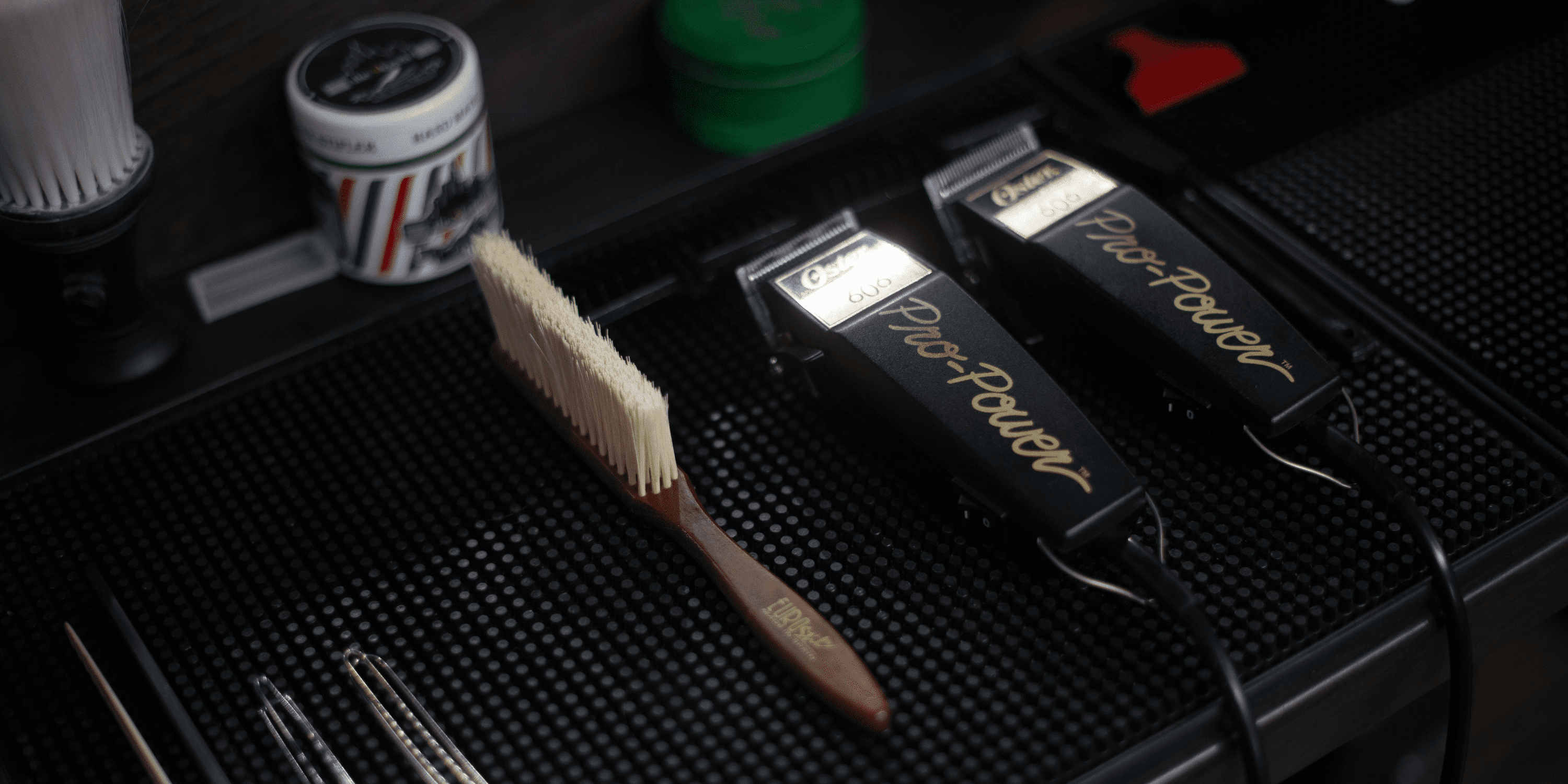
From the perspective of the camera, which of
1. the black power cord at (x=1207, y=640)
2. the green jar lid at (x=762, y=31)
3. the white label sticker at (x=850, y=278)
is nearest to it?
the black power cord at (x=1207, y=640)

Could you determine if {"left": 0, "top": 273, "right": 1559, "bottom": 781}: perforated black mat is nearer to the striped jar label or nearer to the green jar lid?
the striped jar label

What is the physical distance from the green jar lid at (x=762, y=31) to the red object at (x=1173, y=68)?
184 mm

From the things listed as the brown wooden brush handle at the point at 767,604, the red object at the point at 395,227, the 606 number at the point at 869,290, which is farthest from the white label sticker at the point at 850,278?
the red object at the point at 395,227

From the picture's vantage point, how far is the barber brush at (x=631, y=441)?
482 mm

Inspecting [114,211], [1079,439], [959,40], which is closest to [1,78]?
[114,211]

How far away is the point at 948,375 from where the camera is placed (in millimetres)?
538

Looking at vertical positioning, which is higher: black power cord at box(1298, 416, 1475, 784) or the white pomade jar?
the white pomade jar

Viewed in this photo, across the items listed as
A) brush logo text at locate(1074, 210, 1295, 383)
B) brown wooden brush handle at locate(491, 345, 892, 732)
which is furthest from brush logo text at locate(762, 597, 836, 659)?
brush logo text at locate(1074, 210, 1295, 383)

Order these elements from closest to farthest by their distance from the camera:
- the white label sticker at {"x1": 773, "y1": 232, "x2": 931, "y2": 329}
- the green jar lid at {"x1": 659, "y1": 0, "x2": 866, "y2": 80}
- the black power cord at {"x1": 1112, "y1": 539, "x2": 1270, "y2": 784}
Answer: the black power cord at {"x1": 1112, "y1": 539, "x2": 1270, "y2": 784}
the white label sticker at {"x1": 773, "y1": 232, "x2": 931, "y2": 329}
the green jar lid at {"x1": 659, "y1": 0, "x2": 866, "y2": 80}

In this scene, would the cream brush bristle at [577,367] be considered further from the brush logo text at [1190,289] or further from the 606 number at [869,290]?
the brush logo text at [1190,289]

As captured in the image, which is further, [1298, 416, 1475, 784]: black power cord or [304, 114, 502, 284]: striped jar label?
[304, 114, 502, 284]: striped jar label

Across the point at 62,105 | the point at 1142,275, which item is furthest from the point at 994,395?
the point at 62,105

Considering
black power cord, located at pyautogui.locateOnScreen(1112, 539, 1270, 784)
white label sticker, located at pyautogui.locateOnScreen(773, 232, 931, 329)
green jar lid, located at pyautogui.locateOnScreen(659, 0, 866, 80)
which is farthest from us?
green jar lid, located at pyautogui.locateOnScreen(659, 0, 866, 80)

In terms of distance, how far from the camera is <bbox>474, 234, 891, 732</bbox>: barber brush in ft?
1.58
